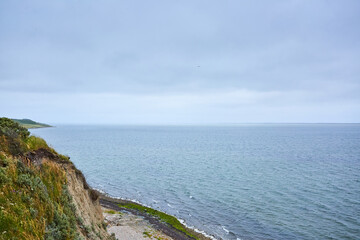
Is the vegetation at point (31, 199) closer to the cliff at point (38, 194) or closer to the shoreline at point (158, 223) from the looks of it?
the cliff at point (38, 194)

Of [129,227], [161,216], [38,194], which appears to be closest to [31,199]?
[38,194]

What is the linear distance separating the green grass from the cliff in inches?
618

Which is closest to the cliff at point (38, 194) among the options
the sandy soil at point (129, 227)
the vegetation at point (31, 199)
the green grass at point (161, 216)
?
the vegetation at point (31, 199)

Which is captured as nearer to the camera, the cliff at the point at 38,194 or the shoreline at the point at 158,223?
the cliff at the point at 38,194

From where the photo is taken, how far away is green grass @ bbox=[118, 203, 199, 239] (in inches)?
1174

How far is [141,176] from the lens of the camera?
2271 inches

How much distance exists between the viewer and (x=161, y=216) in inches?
1310

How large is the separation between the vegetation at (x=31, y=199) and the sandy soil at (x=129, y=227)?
621 inches

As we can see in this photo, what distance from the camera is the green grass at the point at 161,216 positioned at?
29.8m

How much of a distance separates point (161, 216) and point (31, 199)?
85.1ft

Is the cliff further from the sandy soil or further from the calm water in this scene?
the calm water

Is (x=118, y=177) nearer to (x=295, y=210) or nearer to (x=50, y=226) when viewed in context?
(x=295, y=210)

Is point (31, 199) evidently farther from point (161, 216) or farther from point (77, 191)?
point (161, 216)

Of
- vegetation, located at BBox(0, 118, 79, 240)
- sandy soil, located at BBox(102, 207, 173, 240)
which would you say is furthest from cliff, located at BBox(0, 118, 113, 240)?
sandy soil, located at BBox(102, 207, 173, 240)
